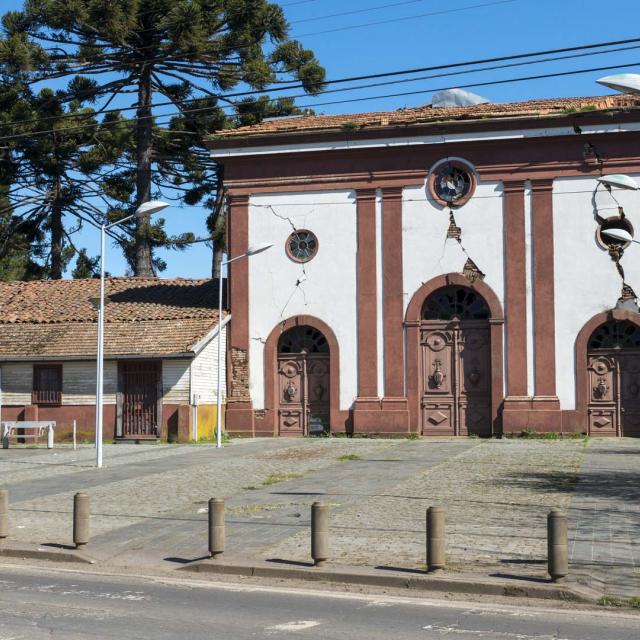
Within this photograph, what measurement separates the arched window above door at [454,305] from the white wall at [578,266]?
2226 millimetres

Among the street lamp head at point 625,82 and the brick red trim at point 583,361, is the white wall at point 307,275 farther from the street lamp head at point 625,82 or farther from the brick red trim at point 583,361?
the street lamp head at point 625,82

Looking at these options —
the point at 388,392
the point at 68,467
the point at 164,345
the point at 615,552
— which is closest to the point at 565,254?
the point at 388,392

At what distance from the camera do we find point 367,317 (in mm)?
30219

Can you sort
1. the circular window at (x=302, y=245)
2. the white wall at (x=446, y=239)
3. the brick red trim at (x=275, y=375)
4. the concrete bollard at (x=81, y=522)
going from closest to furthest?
the concrete bollard at (x=81, y=522) → the white wall at (x=446, y=239) → the brick red trim at (x=275, y=375) → the circular window at (x=302, y=245)

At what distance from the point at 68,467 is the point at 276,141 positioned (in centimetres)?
1261

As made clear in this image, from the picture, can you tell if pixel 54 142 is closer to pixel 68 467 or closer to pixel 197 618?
pixel 68 467

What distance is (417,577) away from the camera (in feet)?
34.9

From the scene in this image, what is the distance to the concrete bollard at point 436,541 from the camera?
10.8 metres

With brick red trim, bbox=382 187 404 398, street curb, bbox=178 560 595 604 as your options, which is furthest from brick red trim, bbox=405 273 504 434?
street curb, bbox=178 560 595 604

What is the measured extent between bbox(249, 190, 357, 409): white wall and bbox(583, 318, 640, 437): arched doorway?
676 centimetres

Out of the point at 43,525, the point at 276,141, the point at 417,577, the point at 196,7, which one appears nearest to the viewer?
the point at 417,577

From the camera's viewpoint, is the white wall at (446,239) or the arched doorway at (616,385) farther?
the white wall at (446,239)

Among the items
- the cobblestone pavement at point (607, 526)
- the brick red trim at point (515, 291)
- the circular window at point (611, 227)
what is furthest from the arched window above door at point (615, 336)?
the cobblestone pavement at point (607, 526)

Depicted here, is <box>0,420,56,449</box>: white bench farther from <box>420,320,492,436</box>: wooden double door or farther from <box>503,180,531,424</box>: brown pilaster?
<box>503,180,531,424</box>: brown pilaster
